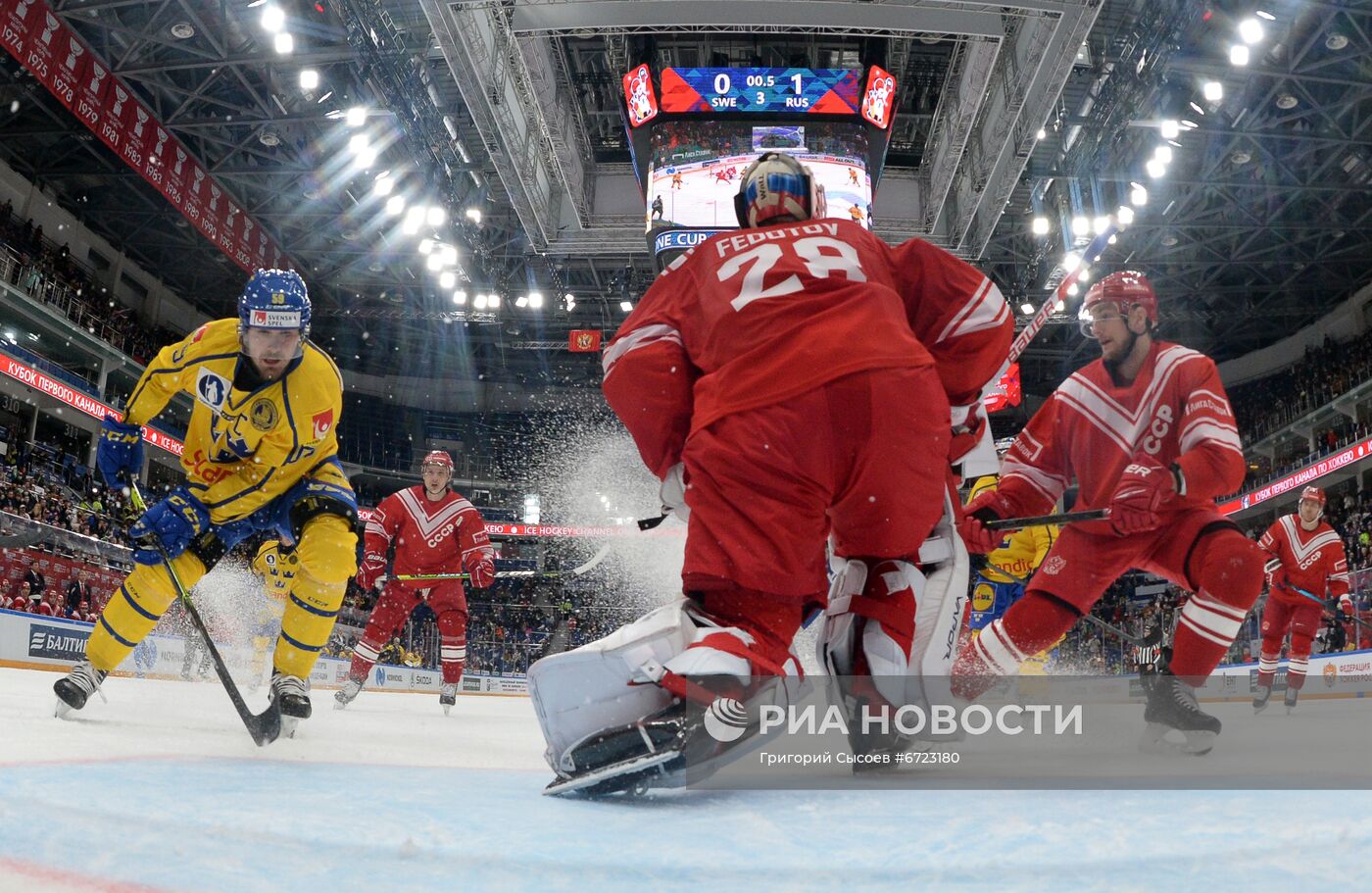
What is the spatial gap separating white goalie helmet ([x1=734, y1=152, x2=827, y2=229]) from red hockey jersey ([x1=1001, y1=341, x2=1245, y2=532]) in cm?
122

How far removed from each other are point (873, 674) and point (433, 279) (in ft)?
59.2

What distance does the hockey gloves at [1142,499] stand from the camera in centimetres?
257

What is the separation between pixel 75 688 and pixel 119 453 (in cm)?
72

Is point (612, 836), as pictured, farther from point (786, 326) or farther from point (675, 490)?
point (786, 326)

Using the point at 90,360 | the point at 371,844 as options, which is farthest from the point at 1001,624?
the point at 90,360

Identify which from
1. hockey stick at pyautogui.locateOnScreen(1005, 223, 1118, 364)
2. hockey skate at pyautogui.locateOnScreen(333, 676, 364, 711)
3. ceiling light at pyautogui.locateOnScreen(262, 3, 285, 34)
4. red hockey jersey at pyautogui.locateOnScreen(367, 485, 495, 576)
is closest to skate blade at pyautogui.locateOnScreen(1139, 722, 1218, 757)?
hockey stick at pyautogui.locateOnScreen(1005, 223, 1118, 364)

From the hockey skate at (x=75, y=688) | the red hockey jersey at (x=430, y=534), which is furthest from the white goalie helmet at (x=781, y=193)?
the red hockey jersey at (x=430, y=534)

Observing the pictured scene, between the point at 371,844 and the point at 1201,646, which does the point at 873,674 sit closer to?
the point at 371,844

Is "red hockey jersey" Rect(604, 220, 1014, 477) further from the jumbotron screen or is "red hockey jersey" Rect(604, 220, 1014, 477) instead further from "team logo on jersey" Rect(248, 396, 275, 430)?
the jumbotron screen

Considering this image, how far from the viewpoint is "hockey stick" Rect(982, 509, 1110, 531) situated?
2.68 m

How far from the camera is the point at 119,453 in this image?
10.0 ft

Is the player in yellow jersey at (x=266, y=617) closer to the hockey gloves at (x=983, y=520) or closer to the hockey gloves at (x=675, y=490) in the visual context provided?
the hockey gloves at (x=983, y=520)

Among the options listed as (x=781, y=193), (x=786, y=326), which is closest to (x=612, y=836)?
(x=786, y=326)

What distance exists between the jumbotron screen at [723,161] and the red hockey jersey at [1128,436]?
8.57m
